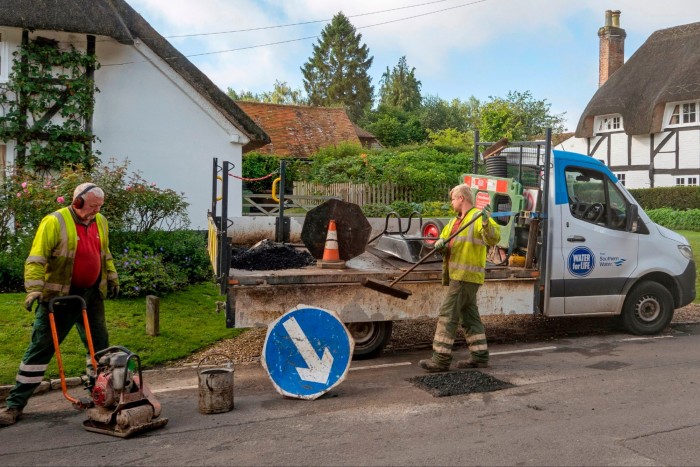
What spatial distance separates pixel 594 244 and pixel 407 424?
4.32m

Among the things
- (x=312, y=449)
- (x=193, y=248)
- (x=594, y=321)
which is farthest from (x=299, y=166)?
(x=312, y=449)

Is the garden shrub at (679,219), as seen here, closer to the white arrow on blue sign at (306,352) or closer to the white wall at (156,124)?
the white wall at (156,124)

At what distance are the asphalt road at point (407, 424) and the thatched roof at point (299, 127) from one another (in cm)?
2549

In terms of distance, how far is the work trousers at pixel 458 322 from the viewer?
23.1 ft

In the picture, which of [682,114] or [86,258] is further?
[682,114]

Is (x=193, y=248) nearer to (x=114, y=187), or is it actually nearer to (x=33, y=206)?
(x=114, y=187)

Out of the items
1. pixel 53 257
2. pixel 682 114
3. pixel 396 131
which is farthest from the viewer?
pixel 396 131

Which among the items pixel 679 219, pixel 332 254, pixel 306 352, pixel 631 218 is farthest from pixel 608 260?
pixel 679 219

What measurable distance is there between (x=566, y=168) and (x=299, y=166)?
21.6 meters

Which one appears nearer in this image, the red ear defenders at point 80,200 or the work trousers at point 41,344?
the work trousers at point 41,344

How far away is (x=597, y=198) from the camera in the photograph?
883cm

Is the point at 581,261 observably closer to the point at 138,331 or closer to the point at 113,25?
the point at 138,331

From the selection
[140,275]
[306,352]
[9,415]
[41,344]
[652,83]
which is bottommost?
[9,415]

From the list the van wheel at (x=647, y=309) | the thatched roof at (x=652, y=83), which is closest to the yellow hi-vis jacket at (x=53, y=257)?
the van wheel at (x=647, y=309)
